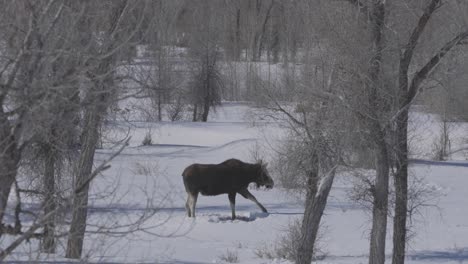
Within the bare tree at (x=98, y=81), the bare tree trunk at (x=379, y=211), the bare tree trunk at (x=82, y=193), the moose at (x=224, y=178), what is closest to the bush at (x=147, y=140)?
the moose at (x=224, y=178)

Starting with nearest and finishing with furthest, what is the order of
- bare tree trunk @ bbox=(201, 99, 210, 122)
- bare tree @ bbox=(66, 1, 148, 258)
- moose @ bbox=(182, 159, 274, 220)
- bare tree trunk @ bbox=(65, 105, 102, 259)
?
bare tree @ bbox=(66, 1, 148, 258) < bare tree trunk @ bbox=(65, 105, 102, 259) < moose @ bbox=(182, 159, 274, 220) < bare tree trunk @ bbox=(201, 99, 210, 122)

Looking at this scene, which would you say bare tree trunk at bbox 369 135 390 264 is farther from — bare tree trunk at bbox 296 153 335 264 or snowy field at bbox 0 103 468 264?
snowy field at bbox 0 103 468 264

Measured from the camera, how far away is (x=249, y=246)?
2059 cm

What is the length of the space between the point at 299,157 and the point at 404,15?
3.42m

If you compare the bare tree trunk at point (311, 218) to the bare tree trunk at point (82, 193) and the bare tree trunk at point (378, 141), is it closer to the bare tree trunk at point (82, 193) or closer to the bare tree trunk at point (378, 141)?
the bare tree trunk at point (378, 141)

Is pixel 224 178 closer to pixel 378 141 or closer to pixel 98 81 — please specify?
pixel 378 141

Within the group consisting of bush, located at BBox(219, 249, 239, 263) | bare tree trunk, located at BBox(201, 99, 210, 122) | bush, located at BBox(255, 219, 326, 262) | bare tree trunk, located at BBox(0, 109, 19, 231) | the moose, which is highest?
bare tree trunk, located at BBox(201, 99, 210, 122)

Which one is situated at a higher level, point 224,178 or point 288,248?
point 224,178

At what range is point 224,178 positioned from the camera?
24.0 meters

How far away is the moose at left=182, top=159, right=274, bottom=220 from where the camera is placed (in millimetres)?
23766

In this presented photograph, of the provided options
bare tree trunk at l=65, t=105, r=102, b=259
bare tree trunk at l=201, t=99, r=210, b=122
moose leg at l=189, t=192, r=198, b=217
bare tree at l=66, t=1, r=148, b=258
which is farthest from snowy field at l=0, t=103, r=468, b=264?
bare tree trunk at l=201, t=99, r=210, b=122

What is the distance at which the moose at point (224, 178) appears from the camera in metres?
23.8

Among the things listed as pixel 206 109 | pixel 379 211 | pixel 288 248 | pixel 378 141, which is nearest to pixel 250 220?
pixel 288 248

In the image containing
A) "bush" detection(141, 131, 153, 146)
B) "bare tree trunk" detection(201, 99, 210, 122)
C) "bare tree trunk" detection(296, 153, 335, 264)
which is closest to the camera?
"bare tree trunk" detection(296, 153, 335, 264)
